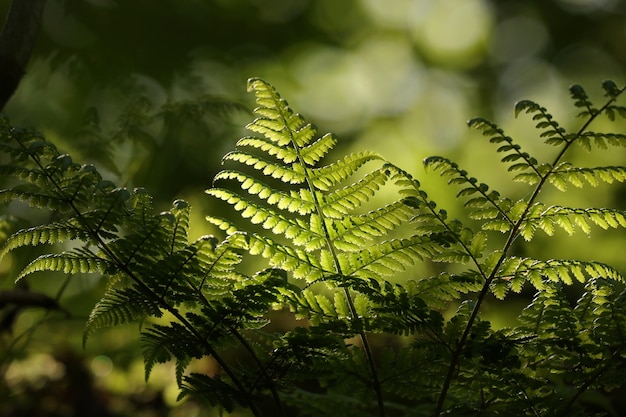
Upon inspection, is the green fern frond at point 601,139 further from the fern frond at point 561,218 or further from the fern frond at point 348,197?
the fern frond at point 348,197

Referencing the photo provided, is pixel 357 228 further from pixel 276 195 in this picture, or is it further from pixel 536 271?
pixel 536 271

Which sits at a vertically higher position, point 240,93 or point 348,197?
point 240,93

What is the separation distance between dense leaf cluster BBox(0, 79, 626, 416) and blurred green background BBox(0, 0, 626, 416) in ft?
3.38

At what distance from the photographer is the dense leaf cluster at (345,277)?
1.03 metres

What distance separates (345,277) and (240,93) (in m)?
4.10

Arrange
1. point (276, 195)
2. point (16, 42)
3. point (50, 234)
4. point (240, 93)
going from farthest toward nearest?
point (240, 93)
point (16, 42)
point (276, 195)
point (50, 234)

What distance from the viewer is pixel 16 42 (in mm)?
1260

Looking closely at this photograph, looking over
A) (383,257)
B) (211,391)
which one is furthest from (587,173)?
(211,391)

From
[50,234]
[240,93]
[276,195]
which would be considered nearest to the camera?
[50,234]

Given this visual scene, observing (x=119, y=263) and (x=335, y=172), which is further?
(x=335, y=172)

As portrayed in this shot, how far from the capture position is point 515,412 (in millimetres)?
1177

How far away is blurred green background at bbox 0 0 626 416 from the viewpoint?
3273 mm

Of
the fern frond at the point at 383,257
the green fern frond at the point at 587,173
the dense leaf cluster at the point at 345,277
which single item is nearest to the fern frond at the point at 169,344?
the dense leaf cluster at the point at 345,277

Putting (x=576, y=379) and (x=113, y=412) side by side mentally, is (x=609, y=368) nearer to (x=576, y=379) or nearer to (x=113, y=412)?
(x=576, y=379)
